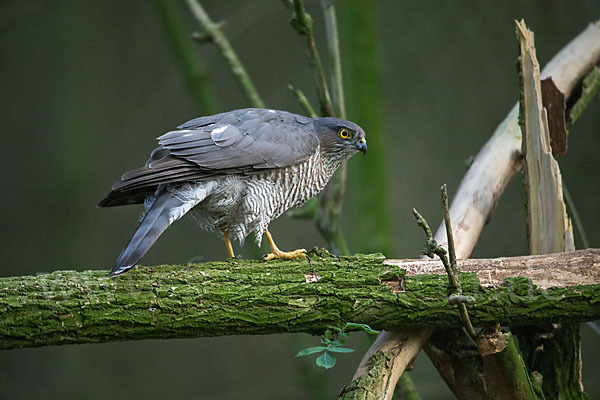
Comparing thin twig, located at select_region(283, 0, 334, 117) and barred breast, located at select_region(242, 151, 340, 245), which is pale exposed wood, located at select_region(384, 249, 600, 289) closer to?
barred breast, located at select_region(242, 151, 340, 245)

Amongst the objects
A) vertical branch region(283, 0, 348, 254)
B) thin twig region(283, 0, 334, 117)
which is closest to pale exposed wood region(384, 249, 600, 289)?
vertical branch region(283, 0, 348, 254)

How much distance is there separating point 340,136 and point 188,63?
1.18 metres

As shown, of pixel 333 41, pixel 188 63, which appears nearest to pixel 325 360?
pixel 333 41

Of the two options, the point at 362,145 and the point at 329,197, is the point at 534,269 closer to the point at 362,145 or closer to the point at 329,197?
the point at 362,145

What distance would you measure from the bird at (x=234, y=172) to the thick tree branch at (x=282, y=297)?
0.14 metres

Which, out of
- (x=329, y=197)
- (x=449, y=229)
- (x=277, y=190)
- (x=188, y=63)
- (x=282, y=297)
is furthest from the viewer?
(x=188, y=63)

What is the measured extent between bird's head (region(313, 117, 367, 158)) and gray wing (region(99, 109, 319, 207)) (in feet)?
0.16

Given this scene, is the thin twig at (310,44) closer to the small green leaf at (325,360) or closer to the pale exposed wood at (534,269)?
the pale exposed wood at (534,269)

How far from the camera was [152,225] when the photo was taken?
6.01 feet

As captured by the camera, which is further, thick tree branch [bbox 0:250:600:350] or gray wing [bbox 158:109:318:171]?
gray wing [bbox 158:109:318:171]

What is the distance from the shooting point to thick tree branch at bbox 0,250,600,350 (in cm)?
159

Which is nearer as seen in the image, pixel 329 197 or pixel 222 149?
pixel 222 149

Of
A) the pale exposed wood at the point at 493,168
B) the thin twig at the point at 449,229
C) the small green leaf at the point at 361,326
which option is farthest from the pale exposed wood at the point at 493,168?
the thin twig at the point at 449,229

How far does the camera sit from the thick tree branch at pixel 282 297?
1591 mm
